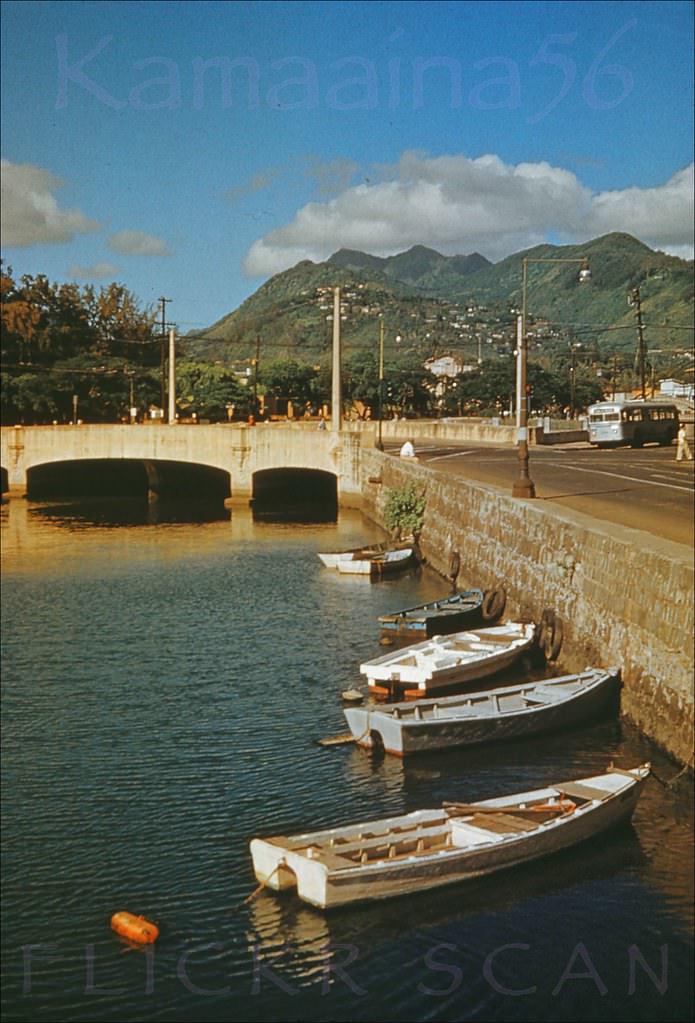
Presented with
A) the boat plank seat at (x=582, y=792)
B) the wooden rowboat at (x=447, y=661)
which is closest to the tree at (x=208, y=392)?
the wooden rowboat at (x=447, y=661)

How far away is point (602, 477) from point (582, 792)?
108 ft

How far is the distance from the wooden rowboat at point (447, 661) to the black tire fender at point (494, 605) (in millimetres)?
4424

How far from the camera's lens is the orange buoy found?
16.2m

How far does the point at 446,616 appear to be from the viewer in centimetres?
3375

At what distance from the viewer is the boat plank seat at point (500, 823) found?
58.4 feet

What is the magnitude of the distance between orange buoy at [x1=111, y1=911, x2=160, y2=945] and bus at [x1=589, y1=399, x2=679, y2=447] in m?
64.5

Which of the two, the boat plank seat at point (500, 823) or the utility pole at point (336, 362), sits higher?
the utility pole at point (336, 362)

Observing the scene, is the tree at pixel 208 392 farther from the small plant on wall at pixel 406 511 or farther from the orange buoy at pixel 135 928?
the orange buoy at pixel 135 928

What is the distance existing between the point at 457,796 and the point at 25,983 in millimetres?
8483

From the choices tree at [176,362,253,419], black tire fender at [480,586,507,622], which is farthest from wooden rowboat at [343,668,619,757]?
tree at [176,362,253,419]

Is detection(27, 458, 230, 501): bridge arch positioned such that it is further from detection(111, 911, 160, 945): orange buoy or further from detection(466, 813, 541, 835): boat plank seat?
detection(111, 911, 160, 945): orange buoy

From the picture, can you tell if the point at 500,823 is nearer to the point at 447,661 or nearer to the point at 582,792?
the point at 582,792

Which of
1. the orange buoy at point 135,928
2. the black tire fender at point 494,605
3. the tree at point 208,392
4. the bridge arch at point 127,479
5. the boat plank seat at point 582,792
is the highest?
the tree at point 208,392

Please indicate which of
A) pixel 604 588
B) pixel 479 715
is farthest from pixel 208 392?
pixel 479 715
